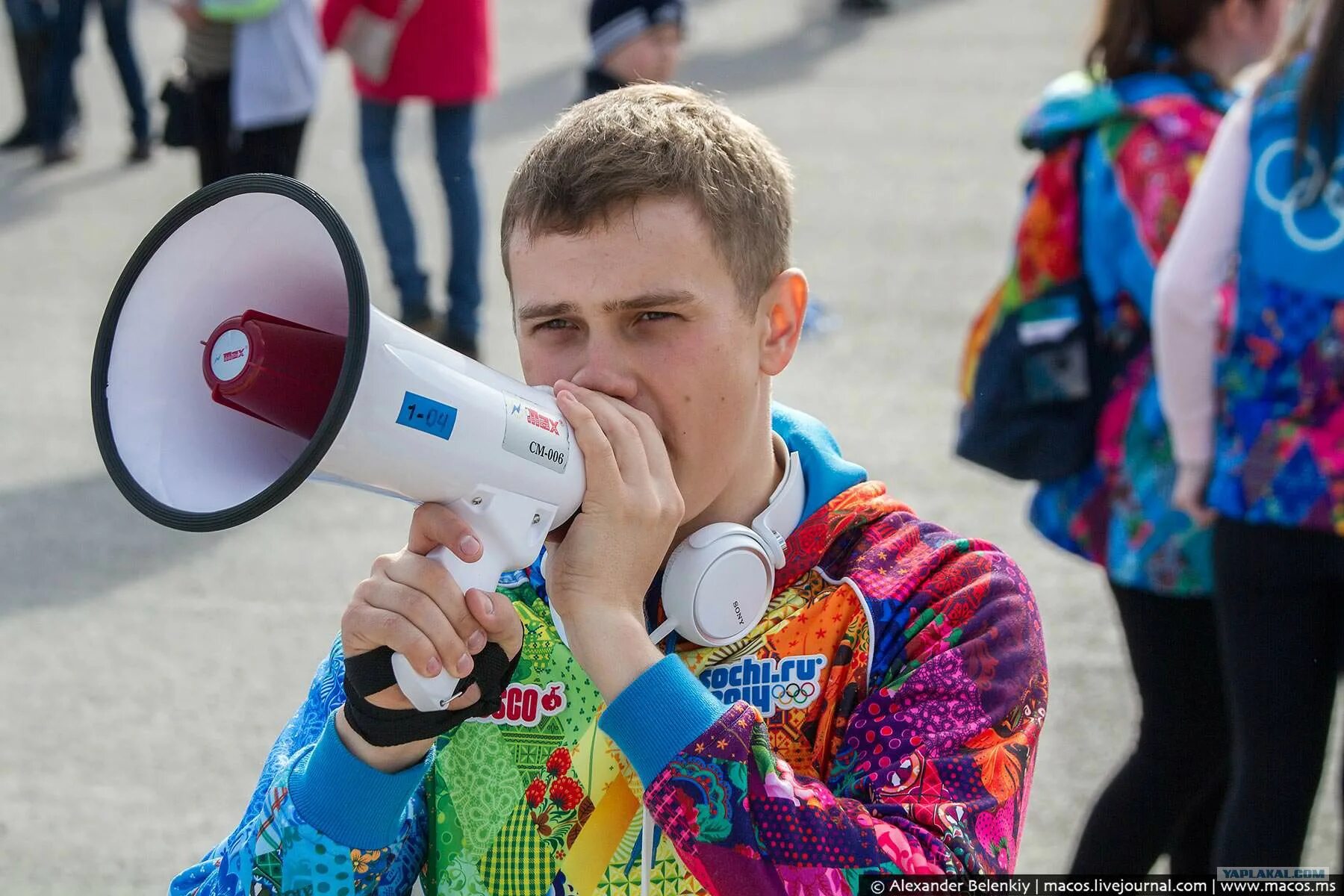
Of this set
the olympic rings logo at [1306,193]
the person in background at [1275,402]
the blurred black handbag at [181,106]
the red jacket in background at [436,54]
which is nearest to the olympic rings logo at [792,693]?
the person in background at [1275,402]

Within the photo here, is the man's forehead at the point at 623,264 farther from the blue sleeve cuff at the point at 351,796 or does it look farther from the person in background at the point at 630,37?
the person in background at the point at 630,37

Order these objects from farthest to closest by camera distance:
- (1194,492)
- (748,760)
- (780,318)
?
(1194,492), (780,318), (748,760)

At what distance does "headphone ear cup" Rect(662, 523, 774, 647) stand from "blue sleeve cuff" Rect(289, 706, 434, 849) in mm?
354

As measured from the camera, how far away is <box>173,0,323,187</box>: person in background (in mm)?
6766

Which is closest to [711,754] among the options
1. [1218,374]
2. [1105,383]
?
[1218,374]

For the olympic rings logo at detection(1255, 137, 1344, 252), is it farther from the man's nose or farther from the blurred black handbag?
the blurred black handbag

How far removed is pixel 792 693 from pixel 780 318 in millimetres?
512

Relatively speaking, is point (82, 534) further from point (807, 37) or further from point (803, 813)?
point (807, 37)

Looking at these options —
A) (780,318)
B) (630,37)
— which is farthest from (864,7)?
(780,318)

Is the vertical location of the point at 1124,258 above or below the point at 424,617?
below

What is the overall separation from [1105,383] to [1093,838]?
102 centimetres

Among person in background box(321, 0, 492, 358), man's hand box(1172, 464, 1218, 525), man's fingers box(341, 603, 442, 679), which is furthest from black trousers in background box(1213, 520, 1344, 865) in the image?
person in background box(321, 0, 492, 358)

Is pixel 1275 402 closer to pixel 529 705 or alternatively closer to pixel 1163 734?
pixel 1163 734

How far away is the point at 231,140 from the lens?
279 inches
